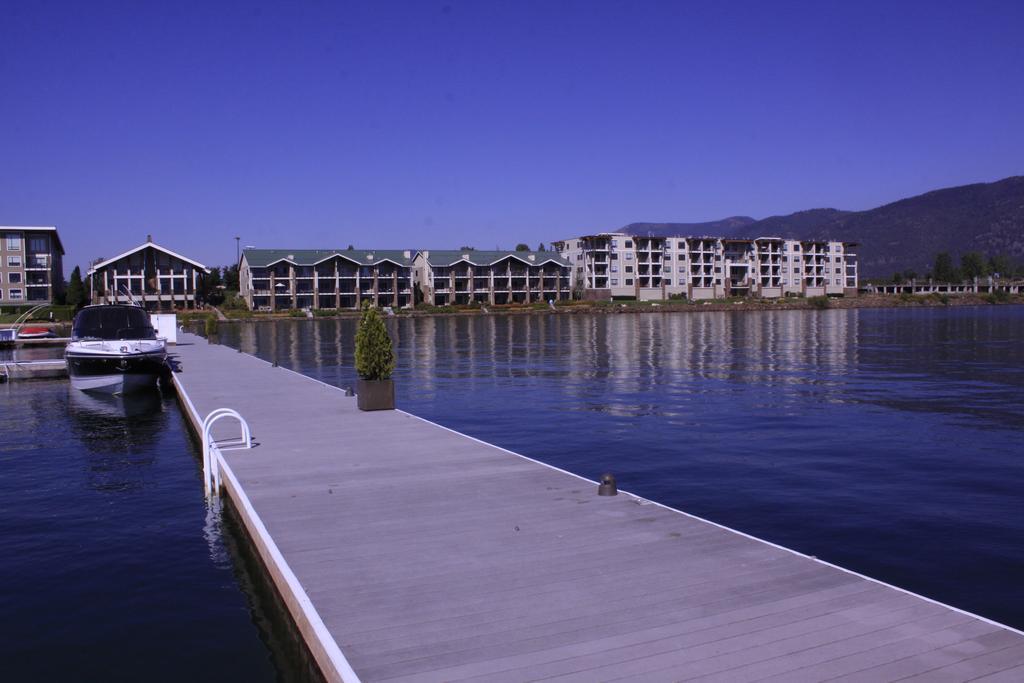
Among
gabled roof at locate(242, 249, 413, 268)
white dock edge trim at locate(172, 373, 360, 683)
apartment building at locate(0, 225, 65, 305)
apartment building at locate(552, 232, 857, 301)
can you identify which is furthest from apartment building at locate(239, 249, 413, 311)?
white dock edge trim at locate(172, 373, 360, 683)

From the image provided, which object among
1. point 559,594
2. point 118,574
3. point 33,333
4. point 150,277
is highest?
point 150,277

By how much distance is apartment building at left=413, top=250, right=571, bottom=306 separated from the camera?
4717 inches

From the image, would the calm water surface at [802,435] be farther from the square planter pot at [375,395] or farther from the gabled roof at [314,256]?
the gabled roof at [314,256]

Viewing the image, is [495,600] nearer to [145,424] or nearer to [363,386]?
[363,386]

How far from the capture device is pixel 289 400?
2038cm

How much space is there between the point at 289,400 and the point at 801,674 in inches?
660

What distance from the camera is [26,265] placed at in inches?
3701

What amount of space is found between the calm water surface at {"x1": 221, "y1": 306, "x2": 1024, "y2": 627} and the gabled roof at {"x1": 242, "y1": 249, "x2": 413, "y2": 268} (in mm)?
68141

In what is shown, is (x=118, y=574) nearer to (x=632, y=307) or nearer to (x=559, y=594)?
(x=559, y=594)

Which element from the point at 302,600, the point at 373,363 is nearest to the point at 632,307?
the point at 373,363

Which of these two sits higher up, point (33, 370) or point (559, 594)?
point (33, 370)

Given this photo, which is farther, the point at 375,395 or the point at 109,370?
the point at 109,370

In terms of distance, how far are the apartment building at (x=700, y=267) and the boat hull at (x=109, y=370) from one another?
346 ft

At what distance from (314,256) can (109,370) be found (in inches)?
3410
